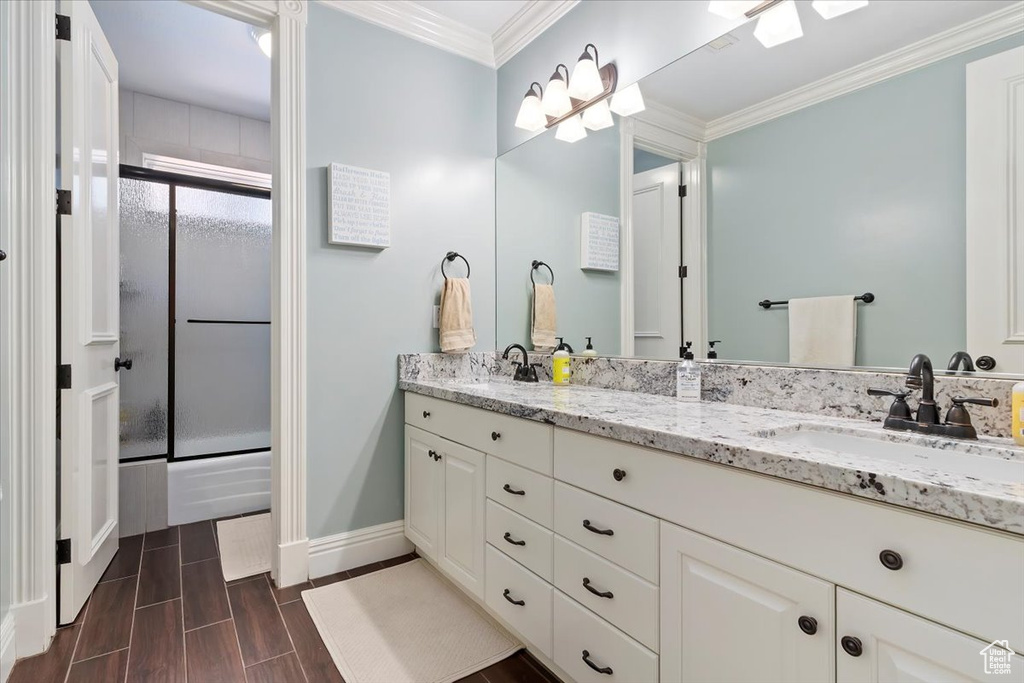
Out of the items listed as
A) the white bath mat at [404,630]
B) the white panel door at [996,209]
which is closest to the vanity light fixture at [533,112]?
the white panel door at [996,209]

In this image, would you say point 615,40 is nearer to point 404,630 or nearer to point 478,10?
point 478,10

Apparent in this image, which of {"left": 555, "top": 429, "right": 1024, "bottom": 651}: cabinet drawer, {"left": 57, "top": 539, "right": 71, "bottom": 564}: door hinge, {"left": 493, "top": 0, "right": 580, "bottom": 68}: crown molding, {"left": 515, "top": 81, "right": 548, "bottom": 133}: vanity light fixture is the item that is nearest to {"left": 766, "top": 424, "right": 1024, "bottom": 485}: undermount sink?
{"left": 555, "top": 429, "right": 1024, "bottom": 651}: cabinet drawer

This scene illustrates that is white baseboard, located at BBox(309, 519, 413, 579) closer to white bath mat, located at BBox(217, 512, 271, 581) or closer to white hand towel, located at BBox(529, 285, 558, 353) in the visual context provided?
white bath mat, located at BBox(217, 512, 271, 581)

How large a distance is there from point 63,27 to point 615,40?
1.97 metres

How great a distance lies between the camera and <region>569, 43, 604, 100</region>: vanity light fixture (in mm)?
2021

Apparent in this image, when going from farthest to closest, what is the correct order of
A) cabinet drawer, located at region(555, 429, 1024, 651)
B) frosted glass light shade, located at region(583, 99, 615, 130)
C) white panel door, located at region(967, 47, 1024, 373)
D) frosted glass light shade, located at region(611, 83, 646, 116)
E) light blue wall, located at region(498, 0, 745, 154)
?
frosted glass light shade, located at region(583, 99, 615, 130)
frosted glass light shade, located at region(611, 83, 646, 116)
light blue wall, located at region(498, 0, 745, 154)
white panel door, located at region(967, 47, 1024, 373)
cabinet drawer, located at region(555, 429, 1024, 651)

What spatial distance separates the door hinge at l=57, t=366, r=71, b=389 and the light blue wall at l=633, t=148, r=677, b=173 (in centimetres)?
214

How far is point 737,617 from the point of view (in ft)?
2.95

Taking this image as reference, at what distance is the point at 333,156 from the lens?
2102 millimetres

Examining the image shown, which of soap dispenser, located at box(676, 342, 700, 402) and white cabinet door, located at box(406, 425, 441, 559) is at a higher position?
soap dispenser, located at box(676, 342, 700, 402)

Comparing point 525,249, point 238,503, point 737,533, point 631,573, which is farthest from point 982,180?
point 238,503

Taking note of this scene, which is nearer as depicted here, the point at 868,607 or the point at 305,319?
the point at 868,607

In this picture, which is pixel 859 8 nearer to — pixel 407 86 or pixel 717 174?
pixel 717 174

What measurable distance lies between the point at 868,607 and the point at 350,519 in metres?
1.92
